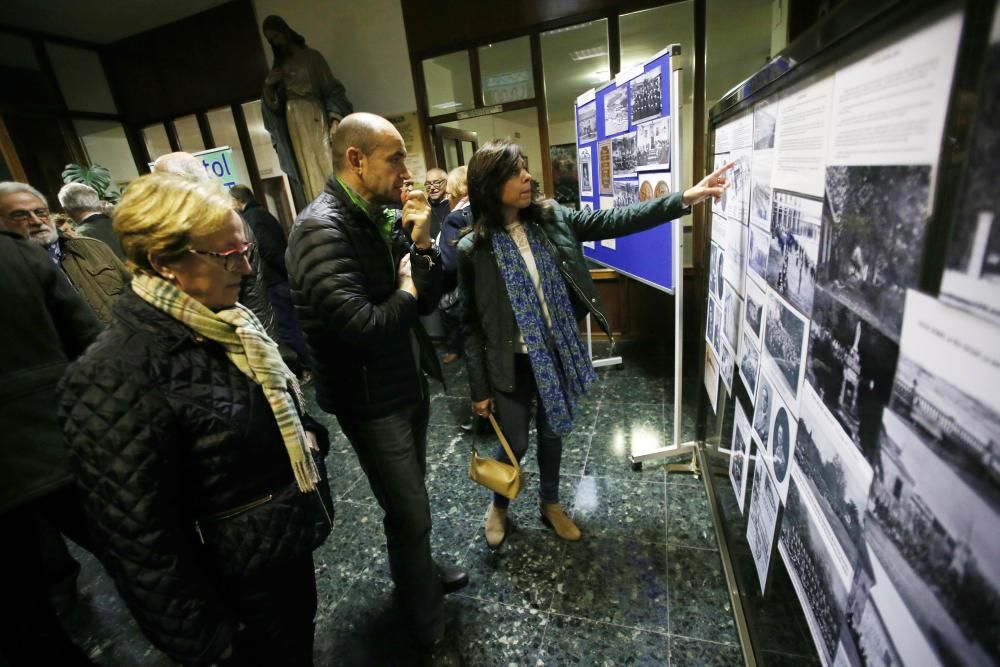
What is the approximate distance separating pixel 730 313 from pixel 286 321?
353cm

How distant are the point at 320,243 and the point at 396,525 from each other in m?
0.88

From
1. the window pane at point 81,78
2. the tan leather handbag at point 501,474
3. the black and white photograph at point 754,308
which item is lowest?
the tan leather handbag at point 501,474

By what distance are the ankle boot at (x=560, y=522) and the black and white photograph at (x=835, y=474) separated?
1225 mm

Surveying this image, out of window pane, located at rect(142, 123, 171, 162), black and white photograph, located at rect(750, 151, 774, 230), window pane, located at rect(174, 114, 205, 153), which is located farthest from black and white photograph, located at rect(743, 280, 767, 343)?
window pane, located at rect(142, 123, 171, 162)

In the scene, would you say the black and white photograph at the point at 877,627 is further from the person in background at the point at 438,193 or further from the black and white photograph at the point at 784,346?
the person in background at the point at 438,193

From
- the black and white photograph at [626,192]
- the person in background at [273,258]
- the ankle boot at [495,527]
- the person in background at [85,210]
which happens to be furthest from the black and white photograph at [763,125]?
the person in background at [85,210]

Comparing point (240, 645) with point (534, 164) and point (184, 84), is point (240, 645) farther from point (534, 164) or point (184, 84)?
point (534, 164)

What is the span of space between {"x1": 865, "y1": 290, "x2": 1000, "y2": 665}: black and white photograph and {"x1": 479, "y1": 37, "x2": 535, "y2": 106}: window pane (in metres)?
3.72

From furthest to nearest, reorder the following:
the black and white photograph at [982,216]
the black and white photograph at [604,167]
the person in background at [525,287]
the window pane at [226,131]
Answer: the window pane at [226,131], the black and white photograph at [604,167], the person in background at [525,287], the black and white photograph at [982,216]

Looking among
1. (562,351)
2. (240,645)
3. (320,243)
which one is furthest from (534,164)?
(240,645)

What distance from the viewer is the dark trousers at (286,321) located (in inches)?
147

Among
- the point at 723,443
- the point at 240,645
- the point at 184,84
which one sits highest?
the point at 184,84

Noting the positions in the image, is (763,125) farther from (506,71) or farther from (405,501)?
(506,71)

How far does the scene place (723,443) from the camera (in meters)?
1.75
